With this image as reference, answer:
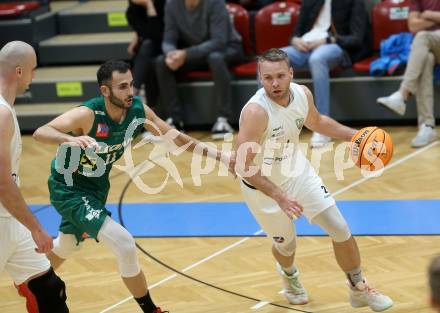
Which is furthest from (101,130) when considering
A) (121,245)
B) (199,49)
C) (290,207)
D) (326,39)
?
(326,39)

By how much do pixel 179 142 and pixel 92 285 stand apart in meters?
1.27

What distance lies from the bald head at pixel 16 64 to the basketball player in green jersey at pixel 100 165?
504 millimetres

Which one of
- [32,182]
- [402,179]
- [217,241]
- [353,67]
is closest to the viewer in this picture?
[217,241]

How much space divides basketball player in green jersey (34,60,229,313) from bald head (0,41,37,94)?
504 mm

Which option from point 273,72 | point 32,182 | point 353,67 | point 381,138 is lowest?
point 32,182

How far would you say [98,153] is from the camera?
5258mm

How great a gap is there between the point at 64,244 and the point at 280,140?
152cm

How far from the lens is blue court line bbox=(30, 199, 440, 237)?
6.74 metres

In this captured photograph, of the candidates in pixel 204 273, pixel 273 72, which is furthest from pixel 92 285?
pixel 273 72

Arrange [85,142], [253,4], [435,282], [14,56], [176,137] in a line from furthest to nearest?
[253,4], [176,137], [85,142], [14,56], [435,282]

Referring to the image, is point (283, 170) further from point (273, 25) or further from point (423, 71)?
point (273, 25)

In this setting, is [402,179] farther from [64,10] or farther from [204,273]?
[64,10]

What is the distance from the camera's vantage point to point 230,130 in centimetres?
968

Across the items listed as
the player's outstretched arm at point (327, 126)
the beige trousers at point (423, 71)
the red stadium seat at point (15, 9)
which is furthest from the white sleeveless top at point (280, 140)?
the red stadium seat at point (15, 9)
